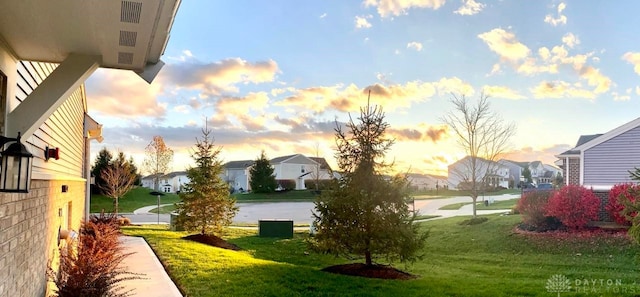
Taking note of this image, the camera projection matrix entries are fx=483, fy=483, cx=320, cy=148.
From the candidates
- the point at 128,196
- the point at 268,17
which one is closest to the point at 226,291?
the point at 268,17

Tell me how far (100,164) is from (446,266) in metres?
29.6

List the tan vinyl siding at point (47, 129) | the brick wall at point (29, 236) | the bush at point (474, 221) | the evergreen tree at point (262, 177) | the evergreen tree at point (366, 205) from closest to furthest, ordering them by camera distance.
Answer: the brick wall at point (29, 236) → the tan vinyl siding at point (47, 129) → the evergreen tree at point (366, 205) → the bush at point (474, 221) → the evergreen tree at point (262, 177)

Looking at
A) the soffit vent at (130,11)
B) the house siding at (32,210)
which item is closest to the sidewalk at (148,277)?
the house siding at (32,210)

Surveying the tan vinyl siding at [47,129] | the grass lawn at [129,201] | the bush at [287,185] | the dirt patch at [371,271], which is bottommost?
the grass lawn at [129,201]

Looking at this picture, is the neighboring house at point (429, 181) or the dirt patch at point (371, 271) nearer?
the dirt patch at point (371, 271)

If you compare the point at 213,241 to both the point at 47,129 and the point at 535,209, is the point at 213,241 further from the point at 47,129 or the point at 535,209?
the point at 535,209

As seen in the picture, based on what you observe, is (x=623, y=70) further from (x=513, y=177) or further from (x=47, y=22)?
(x=513, y=177)

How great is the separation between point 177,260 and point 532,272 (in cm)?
737

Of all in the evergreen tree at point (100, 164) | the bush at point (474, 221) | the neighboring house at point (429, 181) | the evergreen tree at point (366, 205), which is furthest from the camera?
the neighboring house at point (429, 181)

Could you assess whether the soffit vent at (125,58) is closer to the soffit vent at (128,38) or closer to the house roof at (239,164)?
the soffit vent at (128,38)

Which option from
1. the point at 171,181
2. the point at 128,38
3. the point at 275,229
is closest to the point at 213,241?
the point at 275,229

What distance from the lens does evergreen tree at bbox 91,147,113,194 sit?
3406 cm

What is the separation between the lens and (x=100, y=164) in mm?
34406

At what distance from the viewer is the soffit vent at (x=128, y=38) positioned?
342cm
